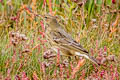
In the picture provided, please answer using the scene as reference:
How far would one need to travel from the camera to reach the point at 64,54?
17.0 ft

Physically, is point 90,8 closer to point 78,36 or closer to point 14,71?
point 78,36

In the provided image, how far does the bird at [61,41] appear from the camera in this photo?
500 cm

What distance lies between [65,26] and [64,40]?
4.05 ft

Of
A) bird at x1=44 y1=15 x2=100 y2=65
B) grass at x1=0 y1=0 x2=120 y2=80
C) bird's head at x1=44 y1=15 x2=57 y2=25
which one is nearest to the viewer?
grass at x1=0 y1=0 x2=120 y2=80

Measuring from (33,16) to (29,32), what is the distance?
2.25 ft

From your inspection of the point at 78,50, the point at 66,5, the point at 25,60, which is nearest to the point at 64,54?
the point at 78,50

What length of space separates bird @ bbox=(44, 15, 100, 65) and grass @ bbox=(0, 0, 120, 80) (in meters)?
0.10

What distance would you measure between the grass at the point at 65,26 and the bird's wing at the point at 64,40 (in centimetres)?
16

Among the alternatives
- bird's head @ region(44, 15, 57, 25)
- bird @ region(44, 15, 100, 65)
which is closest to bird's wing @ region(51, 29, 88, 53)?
bird @ region(44, 15, 100, 65)

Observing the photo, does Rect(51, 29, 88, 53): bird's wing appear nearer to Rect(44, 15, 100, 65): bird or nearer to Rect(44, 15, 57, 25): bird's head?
Rect(44, 15, 100, 65): bird

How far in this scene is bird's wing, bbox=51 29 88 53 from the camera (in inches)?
199

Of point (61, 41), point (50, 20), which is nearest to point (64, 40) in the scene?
point (61, 41)

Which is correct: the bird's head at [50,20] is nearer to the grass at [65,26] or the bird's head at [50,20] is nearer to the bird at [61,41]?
the bird at [61,41]

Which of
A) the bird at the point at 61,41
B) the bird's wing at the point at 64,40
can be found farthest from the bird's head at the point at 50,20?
the bird's wing at the point at 64,40
